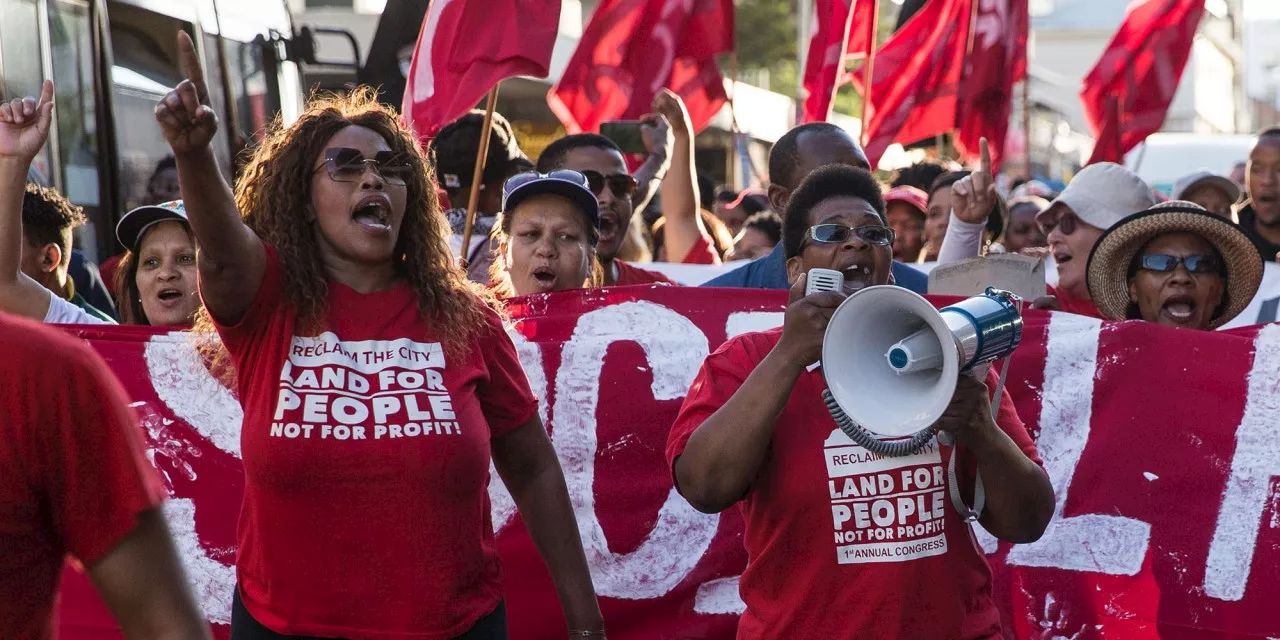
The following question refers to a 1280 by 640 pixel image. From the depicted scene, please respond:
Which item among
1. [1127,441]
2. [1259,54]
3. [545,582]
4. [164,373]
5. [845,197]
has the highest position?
[1259,54]

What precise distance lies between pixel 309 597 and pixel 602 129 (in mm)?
5587

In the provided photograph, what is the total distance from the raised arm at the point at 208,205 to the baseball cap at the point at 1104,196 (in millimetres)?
3129

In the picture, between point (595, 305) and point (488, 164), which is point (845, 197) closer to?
point (595, 305)

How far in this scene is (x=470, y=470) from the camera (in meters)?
3.12

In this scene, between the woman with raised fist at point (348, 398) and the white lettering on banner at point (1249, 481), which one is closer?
the woman with raised fist at point (348, 398)

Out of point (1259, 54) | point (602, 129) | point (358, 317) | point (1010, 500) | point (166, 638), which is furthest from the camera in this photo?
point (1259, 54)

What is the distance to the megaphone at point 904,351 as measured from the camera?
2.63 metres

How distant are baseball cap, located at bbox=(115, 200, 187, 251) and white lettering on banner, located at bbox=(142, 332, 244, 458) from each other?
340mm

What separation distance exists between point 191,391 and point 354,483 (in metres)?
1.62

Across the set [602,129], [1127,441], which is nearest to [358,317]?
[1127,441]

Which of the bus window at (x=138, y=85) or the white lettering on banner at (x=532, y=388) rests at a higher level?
the bus window at (x=138, y=85)

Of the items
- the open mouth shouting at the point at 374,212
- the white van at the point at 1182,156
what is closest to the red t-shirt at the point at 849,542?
the open mouth shouting at the point at 374,212

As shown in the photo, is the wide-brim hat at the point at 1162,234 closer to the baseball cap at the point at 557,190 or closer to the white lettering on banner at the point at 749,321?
the white lettering on banner at the point at 749,321

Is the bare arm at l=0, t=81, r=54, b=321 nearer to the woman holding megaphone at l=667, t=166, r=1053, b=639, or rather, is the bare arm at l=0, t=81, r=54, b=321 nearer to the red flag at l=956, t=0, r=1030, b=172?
the woman holding megaphone at l=667, t=166, r=1053, b=639
